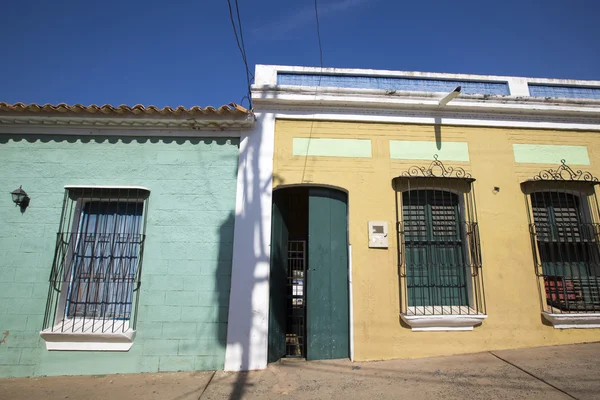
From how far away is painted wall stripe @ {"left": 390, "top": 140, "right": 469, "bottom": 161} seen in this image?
15.8 ft

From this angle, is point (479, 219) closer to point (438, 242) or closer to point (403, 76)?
point (438, 242)

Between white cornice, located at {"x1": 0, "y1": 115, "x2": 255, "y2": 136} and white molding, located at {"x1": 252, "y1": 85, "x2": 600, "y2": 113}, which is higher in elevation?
white molding, located at {"x1": 252, "y1": 85, "x2": 600, "y2": 113}

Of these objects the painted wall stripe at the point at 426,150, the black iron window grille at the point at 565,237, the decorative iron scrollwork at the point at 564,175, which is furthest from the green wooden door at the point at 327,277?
the decorative iron scrollwork at the point at 564,175

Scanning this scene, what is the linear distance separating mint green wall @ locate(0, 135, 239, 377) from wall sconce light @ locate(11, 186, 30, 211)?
0.08m

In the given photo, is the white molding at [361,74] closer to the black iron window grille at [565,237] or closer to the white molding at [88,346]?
the black iron window grille at [565,237]

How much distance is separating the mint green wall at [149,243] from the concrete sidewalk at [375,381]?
251mm

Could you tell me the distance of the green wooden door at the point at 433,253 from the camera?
4.59 meters

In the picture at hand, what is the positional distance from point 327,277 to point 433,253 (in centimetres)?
163

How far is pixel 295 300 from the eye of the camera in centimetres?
506

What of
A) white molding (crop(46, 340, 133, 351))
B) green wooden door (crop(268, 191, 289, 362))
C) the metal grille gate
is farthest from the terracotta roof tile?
white molding (crop(46, 340, 133, 351))

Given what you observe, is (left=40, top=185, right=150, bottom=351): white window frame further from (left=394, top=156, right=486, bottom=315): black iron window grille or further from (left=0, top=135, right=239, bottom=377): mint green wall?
(left=394, top=156, right=486, bottom=315): black iron window grille

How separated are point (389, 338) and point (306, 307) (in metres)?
1.20

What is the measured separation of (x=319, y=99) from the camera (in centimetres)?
486

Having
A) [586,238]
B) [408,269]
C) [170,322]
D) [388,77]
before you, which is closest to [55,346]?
[170,322]
